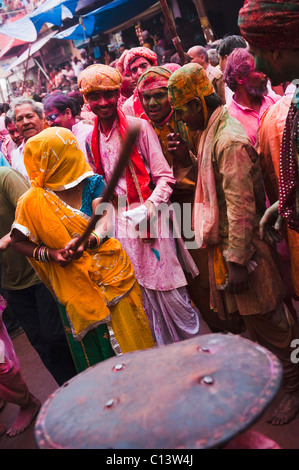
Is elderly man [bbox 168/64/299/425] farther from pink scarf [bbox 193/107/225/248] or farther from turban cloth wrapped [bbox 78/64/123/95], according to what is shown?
turban cloth wrapped [bbox 78/64/123/95]

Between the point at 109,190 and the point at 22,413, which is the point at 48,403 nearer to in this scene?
the point at 109,190

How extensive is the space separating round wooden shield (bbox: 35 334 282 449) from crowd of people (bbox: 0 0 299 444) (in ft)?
3.12

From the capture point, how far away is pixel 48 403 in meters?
1.47

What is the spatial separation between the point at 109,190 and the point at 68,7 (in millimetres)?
15465

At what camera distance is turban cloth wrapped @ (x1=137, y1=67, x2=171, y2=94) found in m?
3.62

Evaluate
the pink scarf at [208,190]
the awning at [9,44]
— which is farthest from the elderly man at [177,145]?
the awning at [9,44]

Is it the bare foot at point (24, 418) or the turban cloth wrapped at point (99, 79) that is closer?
the turban cloth wrapped at point (99, 79)

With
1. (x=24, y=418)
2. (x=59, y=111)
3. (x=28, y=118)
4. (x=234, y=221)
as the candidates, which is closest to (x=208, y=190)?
(x=234, y=221)

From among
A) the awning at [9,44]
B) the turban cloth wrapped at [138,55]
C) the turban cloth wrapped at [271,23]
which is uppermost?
the awning at [9,44]

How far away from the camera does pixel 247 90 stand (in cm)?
377

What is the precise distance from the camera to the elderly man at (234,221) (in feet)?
8.99

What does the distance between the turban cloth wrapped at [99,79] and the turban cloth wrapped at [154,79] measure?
20cm

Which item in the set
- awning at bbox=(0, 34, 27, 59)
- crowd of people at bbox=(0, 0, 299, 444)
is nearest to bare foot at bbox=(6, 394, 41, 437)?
crowd of people at bbox=(0, 0, 299, 444)

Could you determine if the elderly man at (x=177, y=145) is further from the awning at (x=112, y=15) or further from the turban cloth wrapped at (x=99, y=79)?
the awning at (x=112, y=15)
